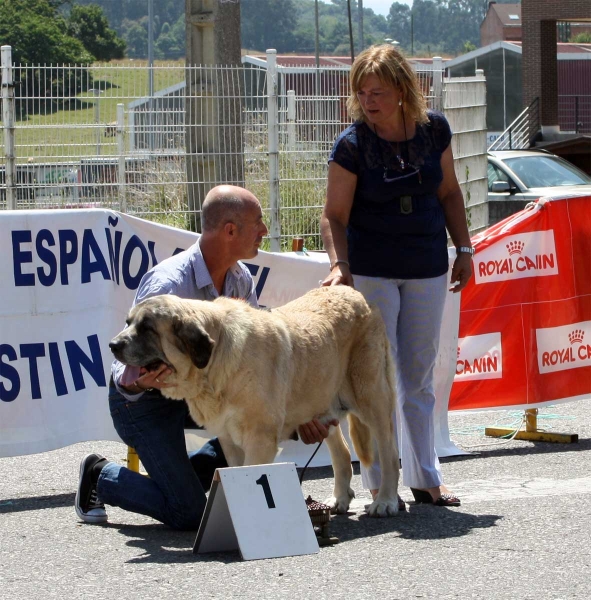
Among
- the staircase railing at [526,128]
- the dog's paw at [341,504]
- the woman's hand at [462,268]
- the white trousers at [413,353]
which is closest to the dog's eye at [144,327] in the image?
the white trousers at [413,353]

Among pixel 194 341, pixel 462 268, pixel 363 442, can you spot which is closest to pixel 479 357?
pixel 462 268

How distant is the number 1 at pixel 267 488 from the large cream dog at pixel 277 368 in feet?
0.60

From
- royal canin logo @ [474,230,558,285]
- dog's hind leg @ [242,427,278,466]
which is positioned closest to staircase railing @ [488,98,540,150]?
royal canin logo @ [474,230,558,285]

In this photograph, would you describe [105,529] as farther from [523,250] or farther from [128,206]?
[128,206]

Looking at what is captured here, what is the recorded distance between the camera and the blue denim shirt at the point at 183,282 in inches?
221

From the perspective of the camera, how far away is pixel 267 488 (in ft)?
16.9

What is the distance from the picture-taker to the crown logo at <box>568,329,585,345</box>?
847cm

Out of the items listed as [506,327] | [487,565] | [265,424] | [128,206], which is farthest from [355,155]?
[128,206]

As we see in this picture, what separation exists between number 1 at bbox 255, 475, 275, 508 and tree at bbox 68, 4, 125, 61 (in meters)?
75.2

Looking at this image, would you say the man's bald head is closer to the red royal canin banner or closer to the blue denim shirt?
the blue denim shirt

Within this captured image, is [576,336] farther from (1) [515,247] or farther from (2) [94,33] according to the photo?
(2) [94,33]

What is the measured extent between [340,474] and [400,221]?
1392mm

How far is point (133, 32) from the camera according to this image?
6471 inches

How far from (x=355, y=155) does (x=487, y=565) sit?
2.23 metres
